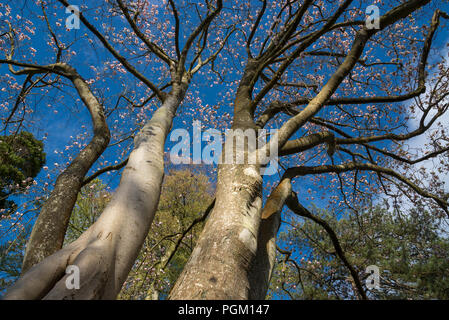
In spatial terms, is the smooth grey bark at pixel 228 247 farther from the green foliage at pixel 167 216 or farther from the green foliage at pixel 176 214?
the green foliage at pixel 176 214

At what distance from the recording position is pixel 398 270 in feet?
24.6

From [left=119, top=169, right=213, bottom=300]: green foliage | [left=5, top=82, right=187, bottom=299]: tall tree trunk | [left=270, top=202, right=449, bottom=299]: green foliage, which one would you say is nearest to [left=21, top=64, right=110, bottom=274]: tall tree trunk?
[left=5, top=82, right=187, bottom=299]: tall tree trunk

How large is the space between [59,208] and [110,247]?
99cm

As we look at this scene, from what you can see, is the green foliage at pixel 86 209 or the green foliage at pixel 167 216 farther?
the green foliage at pixel 86 209

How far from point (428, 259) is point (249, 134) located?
7.71m

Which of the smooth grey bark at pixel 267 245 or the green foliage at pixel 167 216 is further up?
the green foliage at pixel 167 216

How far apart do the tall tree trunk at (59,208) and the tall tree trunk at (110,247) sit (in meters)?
0.58

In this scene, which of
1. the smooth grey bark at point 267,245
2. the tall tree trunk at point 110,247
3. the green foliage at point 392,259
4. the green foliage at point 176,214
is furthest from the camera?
the green foliage at point 176,214

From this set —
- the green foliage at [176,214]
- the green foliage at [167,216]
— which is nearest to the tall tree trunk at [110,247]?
the green foliage at [167,216]

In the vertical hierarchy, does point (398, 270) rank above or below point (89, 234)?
above

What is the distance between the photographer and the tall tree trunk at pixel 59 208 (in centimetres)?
178
